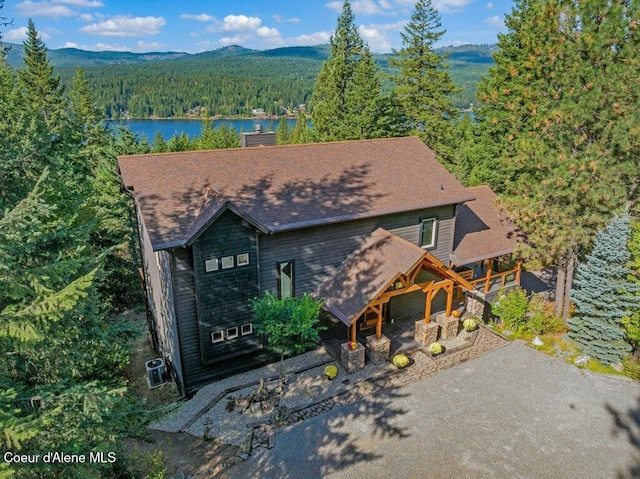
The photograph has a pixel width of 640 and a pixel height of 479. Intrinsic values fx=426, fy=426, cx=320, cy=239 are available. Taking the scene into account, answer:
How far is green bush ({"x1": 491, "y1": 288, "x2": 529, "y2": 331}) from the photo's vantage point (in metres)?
18.1

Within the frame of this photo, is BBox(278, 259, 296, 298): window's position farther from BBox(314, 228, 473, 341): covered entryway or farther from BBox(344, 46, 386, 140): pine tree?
BBox(344, 46, 386, 140): pine tree

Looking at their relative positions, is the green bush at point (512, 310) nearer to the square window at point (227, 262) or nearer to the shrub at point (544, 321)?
the shrub at point (544, 321)

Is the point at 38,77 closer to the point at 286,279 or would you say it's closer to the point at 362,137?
the point at 362,137

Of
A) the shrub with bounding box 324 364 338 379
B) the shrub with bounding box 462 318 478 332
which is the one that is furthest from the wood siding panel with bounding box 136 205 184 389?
the shrub with bounding box 462 318 478 332

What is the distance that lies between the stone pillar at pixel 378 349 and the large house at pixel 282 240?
0.45 m

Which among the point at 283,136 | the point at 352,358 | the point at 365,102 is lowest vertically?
the point at 352,358

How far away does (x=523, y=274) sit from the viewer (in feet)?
81.0

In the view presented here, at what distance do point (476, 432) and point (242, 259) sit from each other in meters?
9.12

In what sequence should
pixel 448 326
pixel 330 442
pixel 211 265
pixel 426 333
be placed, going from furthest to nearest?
pixel 448 326
pixel 426 333
pixel 211 265
pixel 330 442

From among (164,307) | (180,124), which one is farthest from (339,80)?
(180,124)

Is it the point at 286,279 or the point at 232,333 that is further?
the point at 286,279

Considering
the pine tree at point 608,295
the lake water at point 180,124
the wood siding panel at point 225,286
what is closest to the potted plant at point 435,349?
the pine tree at point 608,295

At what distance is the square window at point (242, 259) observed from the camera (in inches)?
571

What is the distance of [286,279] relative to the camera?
15898 mm
